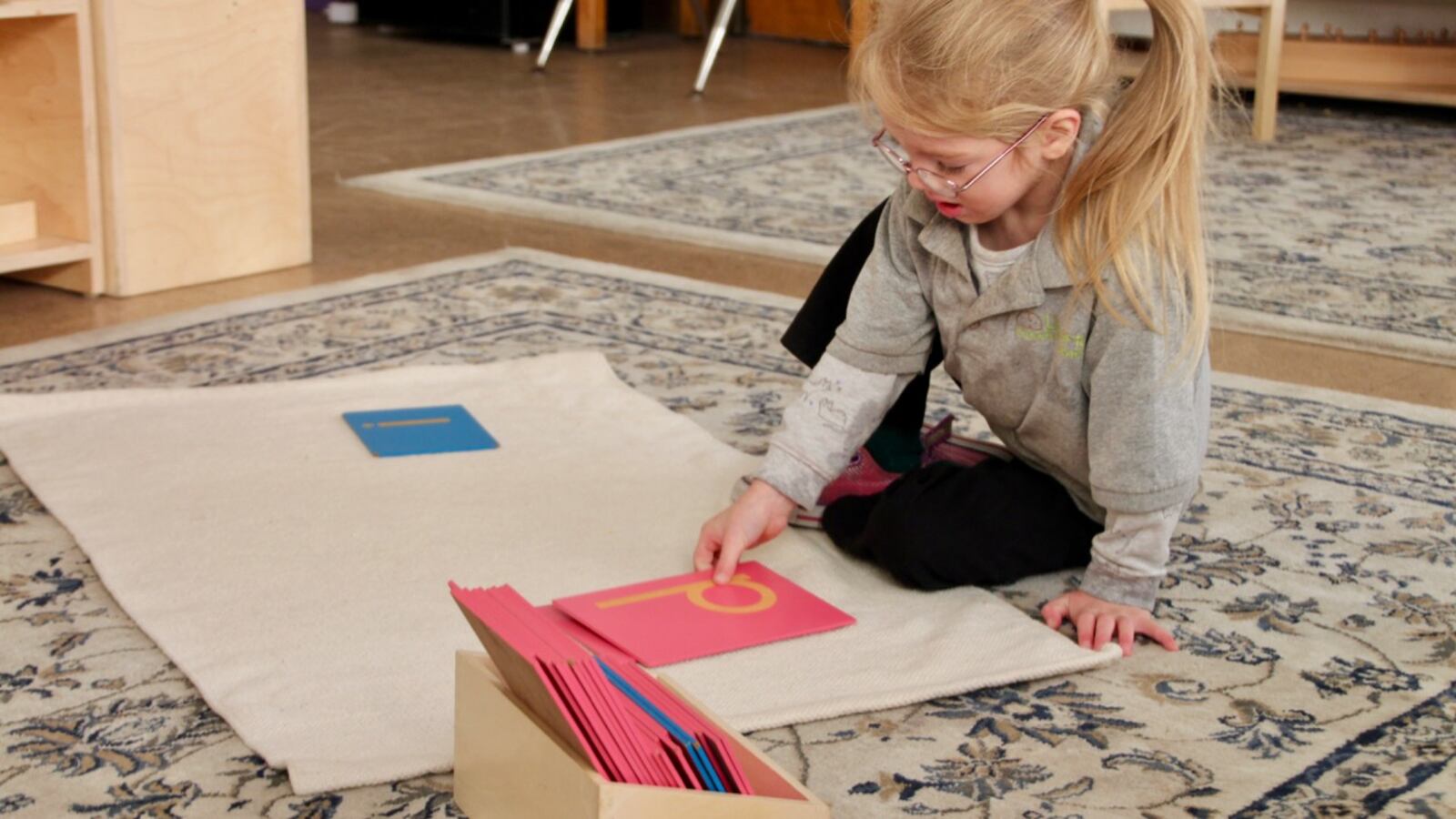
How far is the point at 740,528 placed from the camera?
125cm

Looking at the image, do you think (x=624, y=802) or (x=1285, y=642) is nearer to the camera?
(x=624, y=802)

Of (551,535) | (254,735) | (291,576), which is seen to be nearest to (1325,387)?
(551,535)

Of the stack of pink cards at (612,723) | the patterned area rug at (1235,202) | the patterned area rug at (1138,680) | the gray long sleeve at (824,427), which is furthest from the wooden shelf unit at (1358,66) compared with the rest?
the stack of pink cards at (612,723)

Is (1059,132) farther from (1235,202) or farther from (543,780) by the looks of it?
(1235,202)

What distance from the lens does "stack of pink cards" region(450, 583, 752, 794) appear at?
830 mm

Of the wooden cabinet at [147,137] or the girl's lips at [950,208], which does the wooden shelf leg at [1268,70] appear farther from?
the girl's lips at [950,208]

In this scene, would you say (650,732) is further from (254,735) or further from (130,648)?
(130,648)

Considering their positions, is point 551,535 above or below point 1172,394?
below

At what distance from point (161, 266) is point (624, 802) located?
1.60 m

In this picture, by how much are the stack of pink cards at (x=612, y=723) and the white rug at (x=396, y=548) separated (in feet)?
0.52

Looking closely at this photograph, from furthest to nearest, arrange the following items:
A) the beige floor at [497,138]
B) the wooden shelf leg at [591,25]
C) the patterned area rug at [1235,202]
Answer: the wooden shelf leg at [591,25] < the patterned area rug at [1235,202] < the beige floor at [497,138]

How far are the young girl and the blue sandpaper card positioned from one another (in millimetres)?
378

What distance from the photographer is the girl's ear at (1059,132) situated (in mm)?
1126

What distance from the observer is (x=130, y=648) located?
114 centimetres
